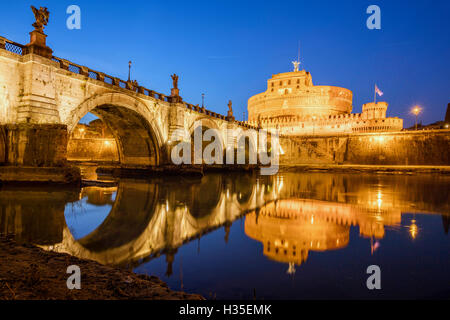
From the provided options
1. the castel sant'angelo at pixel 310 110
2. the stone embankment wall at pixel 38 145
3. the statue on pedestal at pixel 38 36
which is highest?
the castel sant'angelo at pixel 310 110

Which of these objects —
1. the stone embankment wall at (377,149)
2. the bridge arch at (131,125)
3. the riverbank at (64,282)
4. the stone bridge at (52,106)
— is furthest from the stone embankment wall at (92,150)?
the riverbank at (64,282)

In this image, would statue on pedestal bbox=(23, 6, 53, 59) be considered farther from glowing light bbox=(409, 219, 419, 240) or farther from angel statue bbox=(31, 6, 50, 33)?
glowing light bbox=(409, 219, 419, 240)

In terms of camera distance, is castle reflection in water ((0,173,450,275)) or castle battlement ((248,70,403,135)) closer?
castle reflection in water ((0,173,450,275))

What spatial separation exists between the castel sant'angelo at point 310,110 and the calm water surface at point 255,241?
52.7 metres

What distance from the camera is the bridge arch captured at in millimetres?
18469

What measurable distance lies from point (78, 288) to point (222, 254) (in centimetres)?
272

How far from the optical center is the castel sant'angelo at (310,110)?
5950 cm

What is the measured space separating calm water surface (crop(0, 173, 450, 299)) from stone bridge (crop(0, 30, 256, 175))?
2929 mm

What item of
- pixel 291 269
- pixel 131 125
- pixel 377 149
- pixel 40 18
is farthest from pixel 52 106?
pixel 377 149

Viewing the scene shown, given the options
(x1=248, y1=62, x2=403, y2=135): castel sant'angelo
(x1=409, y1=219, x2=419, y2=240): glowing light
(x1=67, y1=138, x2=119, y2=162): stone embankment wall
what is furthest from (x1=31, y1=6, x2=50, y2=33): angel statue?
(x1=248, y1=62, x2=403, y2=135): castel sant'angelo

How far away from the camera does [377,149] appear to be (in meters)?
44.9

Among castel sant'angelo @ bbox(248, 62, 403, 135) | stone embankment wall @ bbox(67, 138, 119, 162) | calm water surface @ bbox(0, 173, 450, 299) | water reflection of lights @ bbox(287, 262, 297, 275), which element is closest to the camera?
calm water surface @ bbox(0, 173, 450, 299)

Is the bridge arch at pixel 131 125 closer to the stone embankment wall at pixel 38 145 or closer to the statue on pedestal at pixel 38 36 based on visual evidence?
the statue on pedestal at pixel 38 36
